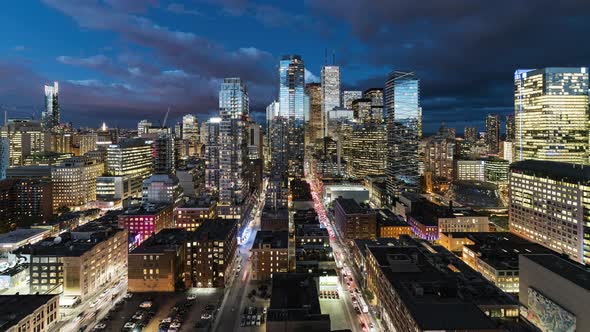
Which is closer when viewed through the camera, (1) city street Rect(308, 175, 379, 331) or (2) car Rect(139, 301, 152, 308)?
(1) city street Rect(308, 175, 379, 331)

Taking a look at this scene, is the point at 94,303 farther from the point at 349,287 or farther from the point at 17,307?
the point at 349,287

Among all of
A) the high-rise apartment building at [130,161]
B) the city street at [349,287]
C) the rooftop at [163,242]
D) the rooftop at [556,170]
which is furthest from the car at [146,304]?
the high-rise apartment building at [130,161]

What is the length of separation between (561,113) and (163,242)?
378ft

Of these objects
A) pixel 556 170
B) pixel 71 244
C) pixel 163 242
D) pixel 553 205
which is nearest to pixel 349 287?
pixel 163 242

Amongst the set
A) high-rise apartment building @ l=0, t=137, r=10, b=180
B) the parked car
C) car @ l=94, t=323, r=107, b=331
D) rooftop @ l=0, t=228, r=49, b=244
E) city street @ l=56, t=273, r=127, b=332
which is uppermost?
high-rise apartment building @ l=0, t=137, r=10, b=180

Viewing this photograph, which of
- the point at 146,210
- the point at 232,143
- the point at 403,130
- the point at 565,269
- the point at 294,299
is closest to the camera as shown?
the point at 294,299

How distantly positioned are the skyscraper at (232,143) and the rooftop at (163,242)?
36.4 meters

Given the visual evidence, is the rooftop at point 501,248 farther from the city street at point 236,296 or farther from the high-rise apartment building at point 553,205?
the city street at point 236,296

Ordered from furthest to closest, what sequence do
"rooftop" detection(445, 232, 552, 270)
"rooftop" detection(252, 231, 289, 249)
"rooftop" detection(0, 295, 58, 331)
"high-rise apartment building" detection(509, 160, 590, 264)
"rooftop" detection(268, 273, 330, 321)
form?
1. "high-rise apartment building" detection(509, 160, 590, 264)
2. "rooftop" detection(252, 231, 289, 249)
3. "rooftop" detection(445, 232, 552, 270)
4. "rooftop" detection(268, 273, 330, 321)
5. "rooftop" detection(0, 295, 58, 331)

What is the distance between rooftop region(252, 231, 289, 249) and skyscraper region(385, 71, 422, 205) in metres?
101

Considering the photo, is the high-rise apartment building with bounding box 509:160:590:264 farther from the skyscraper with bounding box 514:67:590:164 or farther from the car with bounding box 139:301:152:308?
the car with bounding box 139:301:152:308

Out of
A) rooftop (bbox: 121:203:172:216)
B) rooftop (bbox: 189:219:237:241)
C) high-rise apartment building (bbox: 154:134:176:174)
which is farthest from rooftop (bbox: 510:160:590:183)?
high-rise apartment building (bbox: 154:134:176:174)

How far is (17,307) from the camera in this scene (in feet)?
148

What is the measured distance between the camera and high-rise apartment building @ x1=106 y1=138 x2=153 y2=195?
15325 centimetres
